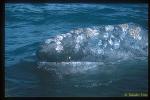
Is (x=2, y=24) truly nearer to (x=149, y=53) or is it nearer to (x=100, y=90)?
(x=100, y=90)

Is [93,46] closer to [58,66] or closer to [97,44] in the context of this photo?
[97,44]

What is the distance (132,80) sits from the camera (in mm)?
3070

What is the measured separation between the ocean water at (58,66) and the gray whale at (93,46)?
0.03 m

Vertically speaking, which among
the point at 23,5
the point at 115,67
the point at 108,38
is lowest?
the point at 115,67

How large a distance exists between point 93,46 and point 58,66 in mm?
333

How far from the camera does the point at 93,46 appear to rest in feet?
10.1

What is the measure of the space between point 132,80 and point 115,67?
0.18 meters

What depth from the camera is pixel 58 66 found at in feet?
10.0

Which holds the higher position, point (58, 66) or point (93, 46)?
point (93, 46)

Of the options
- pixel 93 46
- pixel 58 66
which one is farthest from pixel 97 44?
pixel 58 66

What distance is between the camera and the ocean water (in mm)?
3061

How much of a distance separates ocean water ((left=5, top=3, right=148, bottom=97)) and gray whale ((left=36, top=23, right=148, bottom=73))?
3 centimetres

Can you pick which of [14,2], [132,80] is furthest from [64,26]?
[132,80]

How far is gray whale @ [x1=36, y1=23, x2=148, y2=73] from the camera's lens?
3061 mm
